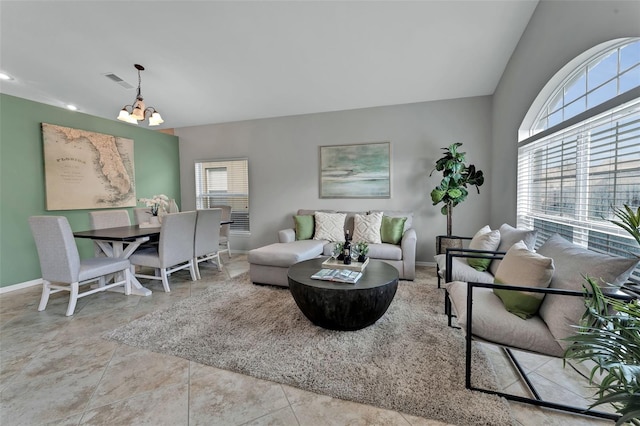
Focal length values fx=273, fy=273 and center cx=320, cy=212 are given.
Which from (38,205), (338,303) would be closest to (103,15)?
(38,205)

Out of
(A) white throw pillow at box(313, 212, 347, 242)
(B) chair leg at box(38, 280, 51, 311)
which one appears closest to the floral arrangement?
(B) chair leg at box(38, 280, 51, 311)

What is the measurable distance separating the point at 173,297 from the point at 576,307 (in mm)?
3554

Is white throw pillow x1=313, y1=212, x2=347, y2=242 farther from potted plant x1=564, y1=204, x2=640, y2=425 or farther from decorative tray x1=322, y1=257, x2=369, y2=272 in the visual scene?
potted plant x1=564, y1=204, x2=640, y2=425

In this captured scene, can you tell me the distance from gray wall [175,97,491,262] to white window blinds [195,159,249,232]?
151 mm

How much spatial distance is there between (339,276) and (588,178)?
1.95m

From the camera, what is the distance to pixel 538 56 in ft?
8.07

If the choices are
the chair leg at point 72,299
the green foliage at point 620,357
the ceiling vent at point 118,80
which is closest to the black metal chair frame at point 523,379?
the green foliage at point 620,357

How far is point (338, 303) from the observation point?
214 centimetres

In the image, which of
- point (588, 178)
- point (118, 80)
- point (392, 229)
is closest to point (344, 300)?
point (588, 178)

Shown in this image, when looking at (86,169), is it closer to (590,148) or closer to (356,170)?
(356,170)

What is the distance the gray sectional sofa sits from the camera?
132 inches

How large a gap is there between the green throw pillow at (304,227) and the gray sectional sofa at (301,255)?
0.11 m

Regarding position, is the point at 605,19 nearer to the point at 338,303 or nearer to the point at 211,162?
the point at 338,303

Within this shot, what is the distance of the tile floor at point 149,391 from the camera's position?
1.45 m
